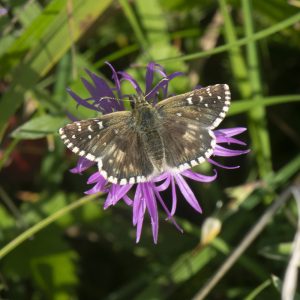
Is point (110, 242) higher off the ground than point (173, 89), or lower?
lower

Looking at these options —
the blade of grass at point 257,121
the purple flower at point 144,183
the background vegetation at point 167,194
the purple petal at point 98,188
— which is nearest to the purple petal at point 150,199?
the purple flower at point 144,183

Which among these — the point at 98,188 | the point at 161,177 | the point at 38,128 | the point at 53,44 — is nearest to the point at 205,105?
the point at 161,177

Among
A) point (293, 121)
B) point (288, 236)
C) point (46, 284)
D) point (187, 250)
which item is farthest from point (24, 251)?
point (293, 121)

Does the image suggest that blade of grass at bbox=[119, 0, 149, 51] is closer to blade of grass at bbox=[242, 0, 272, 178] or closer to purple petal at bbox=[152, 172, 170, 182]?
blade of grass at bbox=[242, 0, 272, 178]

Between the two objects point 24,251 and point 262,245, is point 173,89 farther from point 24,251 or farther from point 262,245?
point 24,251

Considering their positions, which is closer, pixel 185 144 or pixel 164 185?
pixel 185 144

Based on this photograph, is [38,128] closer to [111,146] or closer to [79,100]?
[79,100]

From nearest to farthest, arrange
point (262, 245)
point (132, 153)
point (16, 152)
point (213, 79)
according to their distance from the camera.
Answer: point (132, 153), point (262, 245), point (16, 152), point (213, 79)

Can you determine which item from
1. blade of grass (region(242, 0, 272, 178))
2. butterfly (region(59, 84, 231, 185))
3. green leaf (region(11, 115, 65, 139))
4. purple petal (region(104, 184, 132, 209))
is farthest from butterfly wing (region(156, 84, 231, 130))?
blade of grass (region(242, 0, 272, 178))
